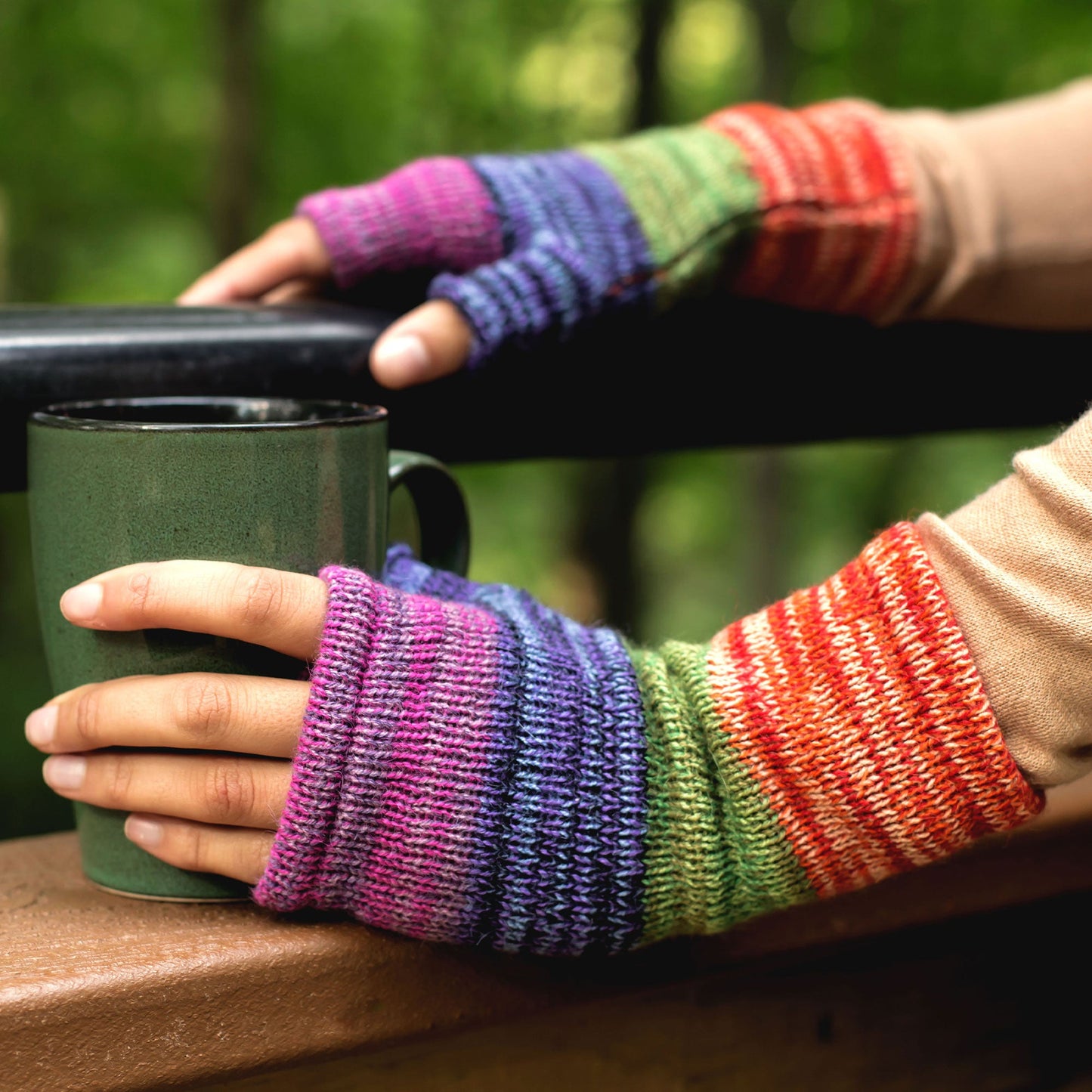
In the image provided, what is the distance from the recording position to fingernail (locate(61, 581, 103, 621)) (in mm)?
560

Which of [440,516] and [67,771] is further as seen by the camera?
[440,516]

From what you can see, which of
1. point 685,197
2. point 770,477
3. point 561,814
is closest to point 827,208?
point 685,197

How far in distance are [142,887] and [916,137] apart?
3.05 ft

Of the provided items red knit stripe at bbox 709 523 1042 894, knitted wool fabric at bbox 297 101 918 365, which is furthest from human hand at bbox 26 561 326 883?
knitted wool fabric at bbox 297 101 918 365

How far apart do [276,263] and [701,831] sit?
616 mm

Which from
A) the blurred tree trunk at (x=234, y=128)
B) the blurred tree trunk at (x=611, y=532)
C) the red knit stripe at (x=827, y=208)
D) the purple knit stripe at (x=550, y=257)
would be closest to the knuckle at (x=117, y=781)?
the purple knit stripe at (x=550, y=257)

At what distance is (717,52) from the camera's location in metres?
6.41

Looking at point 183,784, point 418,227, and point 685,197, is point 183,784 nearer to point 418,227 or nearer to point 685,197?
point 418,227

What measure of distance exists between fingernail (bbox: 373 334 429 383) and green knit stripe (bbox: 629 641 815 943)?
0.27 m

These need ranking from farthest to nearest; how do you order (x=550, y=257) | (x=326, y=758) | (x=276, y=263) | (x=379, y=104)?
(x=379, y=104) → (x=276, y=263) → (x=550, y=257) → (x=326, y=758)

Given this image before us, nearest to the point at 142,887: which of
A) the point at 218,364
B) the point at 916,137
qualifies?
the point at 218,364

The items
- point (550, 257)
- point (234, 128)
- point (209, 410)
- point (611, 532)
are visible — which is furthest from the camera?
point (611, 532)

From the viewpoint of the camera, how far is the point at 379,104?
5.51m

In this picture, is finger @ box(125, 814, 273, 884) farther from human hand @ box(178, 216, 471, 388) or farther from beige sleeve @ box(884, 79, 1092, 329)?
beige sleeve @ box(884, 79, 1092, 329)
